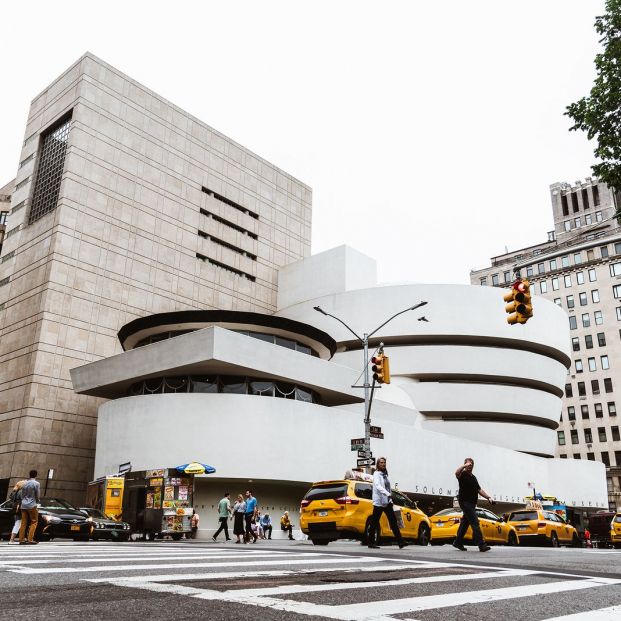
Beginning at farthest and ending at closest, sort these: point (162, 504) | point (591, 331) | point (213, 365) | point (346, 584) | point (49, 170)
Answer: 1. point (591, 331)
2. point (49, 170)
3. point (213, 365)
4. point (162, 504)
5. point (346, 584)

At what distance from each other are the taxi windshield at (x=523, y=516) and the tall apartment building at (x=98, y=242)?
29798 mm

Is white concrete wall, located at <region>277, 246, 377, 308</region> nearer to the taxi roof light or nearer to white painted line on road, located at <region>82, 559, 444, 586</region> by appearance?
the taxi roof light

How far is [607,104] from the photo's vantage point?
1533 centimetres

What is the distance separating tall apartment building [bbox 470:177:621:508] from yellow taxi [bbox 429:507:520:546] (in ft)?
228

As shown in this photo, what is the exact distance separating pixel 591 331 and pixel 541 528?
247 feet

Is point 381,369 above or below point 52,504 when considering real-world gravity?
above

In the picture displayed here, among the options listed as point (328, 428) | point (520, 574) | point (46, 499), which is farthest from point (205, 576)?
point (328, 428)

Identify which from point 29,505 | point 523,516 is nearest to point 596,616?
point 29,505

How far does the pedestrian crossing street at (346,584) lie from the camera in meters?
4.31

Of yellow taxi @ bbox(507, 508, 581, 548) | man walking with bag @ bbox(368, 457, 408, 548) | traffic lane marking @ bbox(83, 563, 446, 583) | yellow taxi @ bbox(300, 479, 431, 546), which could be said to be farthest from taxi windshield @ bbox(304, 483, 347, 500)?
yellow taxi @ bbox(507, 508, 581, 548)

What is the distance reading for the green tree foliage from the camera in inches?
604

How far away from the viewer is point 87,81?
5109 cm

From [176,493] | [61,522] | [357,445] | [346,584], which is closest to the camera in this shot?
[346,584]

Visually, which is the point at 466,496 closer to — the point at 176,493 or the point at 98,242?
the point at 176,493
